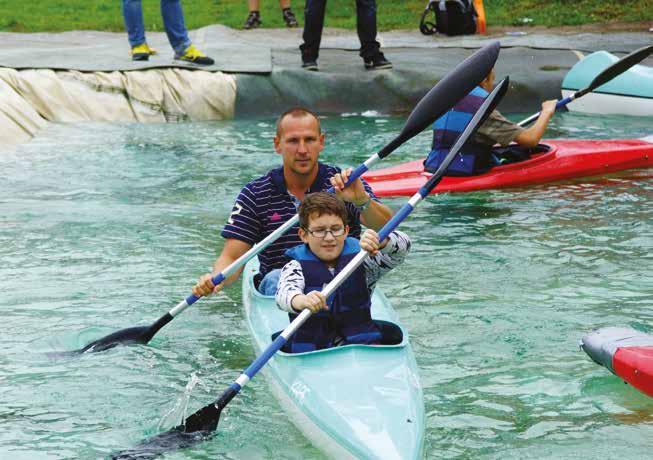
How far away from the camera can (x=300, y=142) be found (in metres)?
4.80

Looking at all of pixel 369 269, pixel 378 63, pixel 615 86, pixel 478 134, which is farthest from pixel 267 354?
pixel 378 63

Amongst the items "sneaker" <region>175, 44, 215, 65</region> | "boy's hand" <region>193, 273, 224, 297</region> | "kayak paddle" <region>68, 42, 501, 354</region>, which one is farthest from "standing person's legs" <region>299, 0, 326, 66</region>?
"boy's hand" <region>193, 273, 224, 297</region>

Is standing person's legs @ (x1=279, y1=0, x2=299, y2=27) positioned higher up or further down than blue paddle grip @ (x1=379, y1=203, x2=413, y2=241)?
higher up

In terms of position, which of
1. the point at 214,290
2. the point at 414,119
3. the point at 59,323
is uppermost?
the point at 414,119

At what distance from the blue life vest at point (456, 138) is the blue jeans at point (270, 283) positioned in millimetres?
2286

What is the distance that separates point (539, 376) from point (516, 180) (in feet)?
11.2

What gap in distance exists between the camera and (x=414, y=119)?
5.03m

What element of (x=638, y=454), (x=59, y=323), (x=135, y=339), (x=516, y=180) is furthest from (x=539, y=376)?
(x=516, y=180)

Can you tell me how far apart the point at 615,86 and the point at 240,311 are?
6217 millimetres

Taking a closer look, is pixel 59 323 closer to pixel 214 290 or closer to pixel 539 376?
pixel 214 290

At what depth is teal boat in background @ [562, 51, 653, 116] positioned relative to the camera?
34.6 feet

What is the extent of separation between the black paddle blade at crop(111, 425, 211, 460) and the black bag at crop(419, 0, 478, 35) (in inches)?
397

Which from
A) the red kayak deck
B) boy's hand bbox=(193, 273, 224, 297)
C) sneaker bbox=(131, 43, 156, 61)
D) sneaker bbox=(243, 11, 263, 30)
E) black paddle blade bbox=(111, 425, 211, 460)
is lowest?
black paddle blade bbox=(111, 425, 211, 460)

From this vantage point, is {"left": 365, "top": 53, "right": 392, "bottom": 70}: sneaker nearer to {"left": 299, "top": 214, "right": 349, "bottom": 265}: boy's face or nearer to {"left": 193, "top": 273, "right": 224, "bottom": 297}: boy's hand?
{"left": 193, "top": 273, "right": 224, "bottom": 297}: boy's hand
